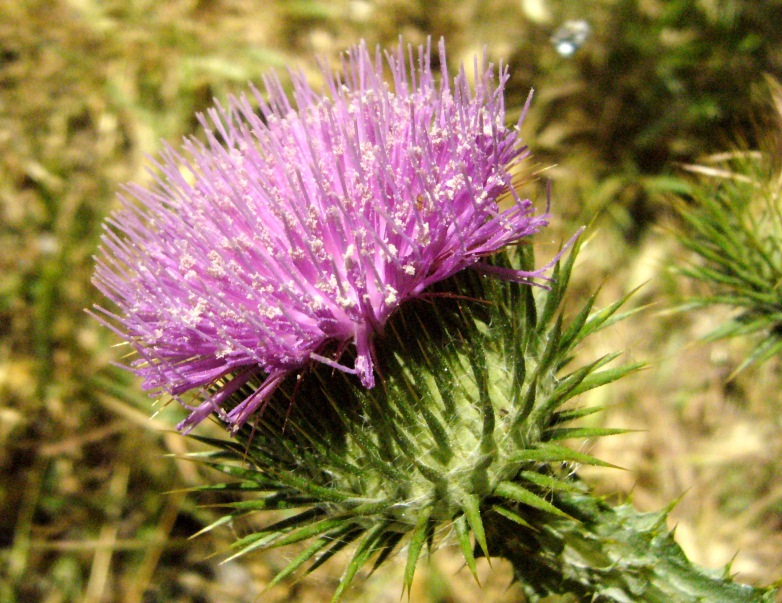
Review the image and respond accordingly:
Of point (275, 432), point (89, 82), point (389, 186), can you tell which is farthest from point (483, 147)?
point (89, 82)

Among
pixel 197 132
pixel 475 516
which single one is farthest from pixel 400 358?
pixel 197 132

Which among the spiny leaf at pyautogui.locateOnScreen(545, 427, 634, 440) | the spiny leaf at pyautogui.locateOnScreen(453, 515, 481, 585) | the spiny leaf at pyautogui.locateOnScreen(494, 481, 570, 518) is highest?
the spiny leaf at pyautogui.locateOnScreen(545, 427, 634, 440)

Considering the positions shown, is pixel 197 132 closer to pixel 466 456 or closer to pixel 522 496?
pixel 466 456

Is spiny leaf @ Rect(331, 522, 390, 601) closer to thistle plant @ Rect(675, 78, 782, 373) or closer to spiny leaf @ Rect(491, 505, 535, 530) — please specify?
spiny leaf @ Rect(491, 505, 535, 530)

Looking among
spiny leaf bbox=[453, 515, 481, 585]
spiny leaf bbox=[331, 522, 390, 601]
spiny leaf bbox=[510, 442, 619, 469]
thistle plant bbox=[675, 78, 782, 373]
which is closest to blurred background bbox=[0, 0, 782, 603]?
thistle plant bbox=[675, 78, 782, 373]

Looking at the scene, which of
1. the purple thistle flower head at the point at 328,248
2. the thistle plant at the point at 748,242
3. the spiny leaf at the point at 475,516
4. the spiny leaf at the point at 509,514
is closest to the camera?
the spiny leaf at the point at 475,516

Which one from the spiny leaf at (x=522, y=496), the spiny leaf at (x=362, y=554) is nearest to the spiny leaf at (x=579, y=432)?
the spiny leaf at (x=522, y=496)

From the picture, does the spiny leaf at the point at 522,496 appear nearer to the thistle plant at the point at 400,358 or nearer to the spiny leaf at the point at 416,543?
the thistle plant at the point at 400,358

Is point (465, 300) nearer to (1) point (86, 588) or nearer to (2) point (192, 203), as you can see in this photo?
(2) point (192, 203)
